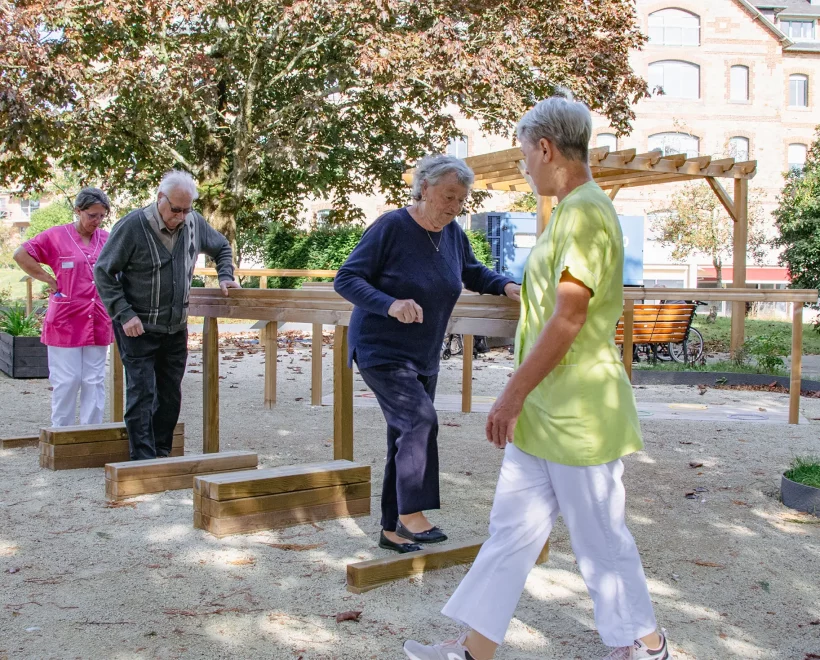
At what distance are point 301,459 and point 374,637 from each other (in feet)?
10.7

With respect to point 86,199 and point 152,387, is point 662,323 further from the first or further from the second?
point 152,387

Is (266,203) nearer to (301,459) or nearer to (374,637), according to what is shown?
(301,459)

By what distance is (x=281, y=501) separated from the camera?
455cm

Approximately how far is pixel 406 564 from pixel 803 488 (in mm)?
2452

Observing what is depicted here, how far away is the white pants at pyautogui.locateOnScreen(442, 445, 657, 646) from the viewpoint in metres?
2.59

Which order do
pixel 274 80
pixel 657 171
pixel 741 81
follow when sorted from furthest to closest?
pixel 741 81 < pixel 274 80 < pixel 657 171

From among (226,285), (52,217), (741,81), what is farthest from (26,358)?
(741,81)

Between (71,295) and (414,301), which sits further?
(71,295)

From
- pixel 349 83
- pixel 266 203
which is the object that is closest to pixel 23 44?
pixel 349 83

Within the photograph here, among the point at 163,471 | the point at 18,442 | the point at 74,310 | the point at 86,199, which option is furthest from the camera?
the point at 18,442

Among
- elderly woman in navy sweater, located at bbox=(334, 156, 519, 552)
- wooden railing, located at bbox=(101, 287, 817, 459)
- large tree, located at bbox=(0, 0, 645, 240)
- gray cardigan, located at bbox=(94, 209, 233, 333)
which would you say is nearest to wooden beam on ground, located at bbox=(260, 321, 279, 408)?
wooden railing, located at bbox=(101, 287, 817, 459)

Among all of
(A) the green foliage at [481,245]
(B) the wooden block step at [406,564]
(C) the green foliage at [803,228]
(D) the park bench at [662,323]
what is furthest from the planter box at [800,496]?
(A) the green foliage at [481,245]

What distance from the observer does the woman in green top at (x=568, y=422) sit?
2508 mm

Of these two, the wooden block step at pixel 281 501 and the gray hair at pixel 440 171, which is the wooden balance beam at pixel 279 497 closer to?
the wooden block step at pixel 281 501
